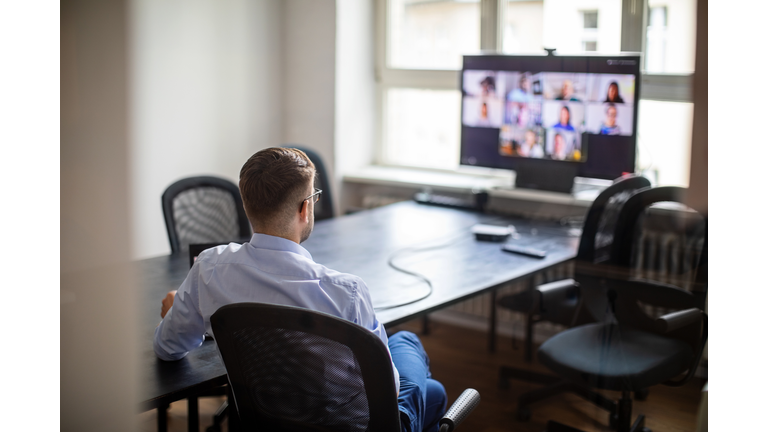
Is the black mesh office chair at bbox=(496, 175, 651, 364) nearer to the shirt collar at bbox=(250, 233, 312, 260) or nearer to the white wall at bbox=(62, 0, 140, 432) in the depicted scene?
the shirt collar at bbox=(250, 233, 312, 260)

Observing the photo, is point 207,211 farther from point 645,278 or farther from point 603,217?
point 645,278

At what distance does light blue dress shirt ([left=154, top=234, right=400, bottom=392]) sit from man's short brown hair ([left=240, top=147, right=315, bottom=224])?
5 centimetres

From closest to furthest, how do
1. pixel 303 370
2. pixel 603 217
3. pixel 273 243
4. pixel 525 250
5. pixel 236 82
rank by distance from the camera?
pixel 303 370 → pixel 273 243 → pixel 603 217 → pixel 525 250 → pixel 236 82

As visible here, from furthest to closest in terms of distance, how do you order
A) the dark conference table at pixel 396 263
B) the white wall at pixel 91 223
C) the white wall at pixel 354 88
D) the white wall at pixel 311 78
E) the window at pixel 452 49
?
the white wall at pixel 354 88 → the white wall at pixel 311 78 → the window at pixel 452 49 → the dark conference table at pixel 396 263 → the white wall at pixel 91 223

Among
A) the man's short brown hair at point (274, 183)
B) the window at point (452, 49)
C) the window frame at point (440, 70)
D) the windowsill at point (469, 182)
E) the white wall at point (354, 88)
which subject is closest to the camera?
the man's short brown hair at point (274, 183)

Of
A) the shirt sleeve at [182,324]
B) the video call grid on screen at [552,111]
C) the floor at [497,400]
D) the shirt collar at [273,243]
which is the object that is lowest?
the floor at [497,400]

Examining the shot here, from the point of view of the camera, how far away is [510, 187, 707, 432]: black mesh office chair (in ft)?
5.88

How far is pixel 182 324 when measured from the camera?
139cm

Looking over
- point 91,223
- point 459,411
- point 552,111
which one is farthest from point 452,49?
point 91,223

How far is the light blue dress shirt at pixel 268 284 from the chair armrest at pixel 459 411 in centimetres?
14

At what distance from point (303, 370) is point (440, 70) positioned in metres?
2.54

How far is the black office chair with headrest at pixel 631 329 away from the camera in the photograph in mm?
1795

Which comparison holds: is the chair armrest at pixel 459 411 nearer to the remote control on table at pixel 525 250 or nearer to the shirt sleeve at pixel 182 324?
the shirt sleeve at pixel 182 324

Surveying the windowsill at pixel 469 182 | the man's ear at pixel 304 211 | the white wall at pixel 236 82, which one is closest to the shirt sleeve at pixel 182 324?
the man's ear at pixel 304 211
